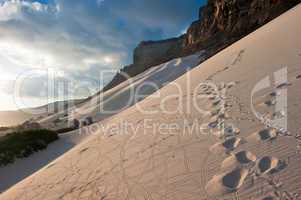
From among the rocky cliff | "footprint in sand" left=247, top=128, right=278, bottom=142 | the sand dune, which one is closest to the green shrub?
the sand dune

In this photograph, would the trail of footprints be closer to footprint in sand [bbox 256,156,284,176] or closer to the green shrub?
footprint in sand [bbox 256,156,284,176]

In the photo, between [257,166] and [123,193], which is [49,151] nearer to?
[123,193]

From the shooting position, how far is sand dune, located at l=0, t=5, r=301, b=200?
2.96m

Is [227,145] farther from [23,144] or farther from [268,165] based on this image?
[23,144]

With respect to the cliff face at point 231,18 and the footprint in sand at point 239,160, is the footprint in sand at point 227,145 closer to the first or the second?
the footprint in sand at point 239,160

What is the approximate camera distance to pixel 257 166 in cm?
310

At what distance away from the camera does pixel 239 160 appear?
333cm

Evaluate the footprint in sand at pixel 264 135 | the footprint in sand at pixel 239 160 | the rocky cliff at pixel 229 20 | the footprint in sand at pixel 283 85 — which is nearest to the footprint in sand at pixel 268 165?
the footprint in sand at pixel 239 160

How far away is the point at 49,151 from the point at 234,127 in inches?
330

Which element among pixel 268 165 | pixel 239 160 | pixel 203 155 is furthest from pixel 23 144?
pixel 268 165

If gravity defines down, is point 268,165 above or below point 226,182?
above

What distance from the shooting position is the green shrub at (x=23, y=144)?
9446mm

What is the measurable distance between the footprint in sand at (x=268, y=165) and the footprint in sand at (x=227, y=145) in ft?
1.87

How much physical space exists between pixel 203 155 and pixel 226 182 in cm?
84
